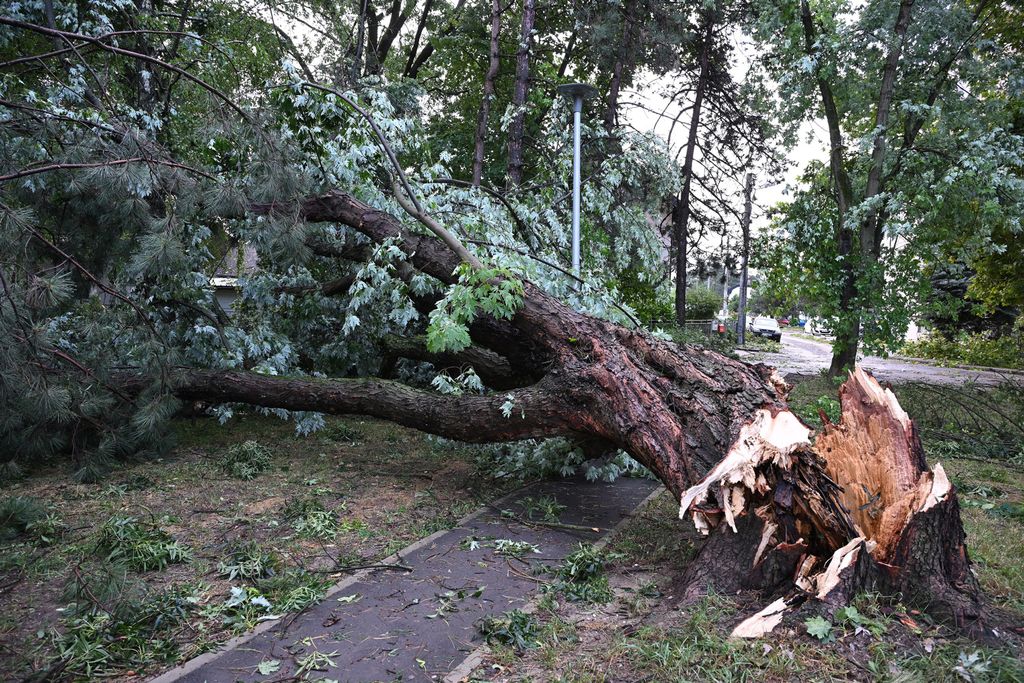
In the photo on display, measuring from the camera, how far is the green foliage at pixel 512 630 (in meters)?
3.21

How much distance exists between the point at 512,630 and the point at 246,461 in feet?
12.8

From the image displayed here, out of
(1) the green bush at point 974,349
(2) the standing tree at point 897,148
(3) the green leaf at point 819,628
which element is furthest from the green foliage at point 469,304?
(1) the green bush at point 974,349

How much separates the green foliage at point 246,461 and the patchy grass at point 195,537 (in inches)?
0.6

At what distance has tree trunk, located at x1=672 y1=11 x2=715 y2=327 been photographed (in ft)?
49.0

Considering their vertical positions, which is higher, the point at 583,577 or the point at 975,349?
the point at 975,349

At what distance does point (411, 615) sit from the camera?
3533 millimetres

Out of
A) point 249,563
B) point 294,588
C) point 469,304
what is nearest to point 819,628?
point 294,588

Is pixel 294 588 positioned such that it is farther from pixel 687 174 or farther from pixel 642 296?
pixel 687 174

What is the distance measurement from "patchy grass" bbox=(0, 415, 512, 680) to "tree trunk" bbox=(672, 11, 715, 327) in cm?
966

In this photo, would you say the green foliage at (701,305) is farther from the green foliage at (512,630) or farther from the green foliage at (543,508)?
the green foliage at (512,630)

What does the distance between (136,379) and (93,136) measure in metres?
2.25

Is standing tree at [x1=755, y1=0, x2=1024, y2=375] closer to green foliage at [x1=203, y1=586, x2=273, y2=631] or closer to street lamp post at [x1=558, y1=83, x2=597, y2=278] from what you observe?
street lamp post at [x1=558, y1=83, x2=597, y2=278]

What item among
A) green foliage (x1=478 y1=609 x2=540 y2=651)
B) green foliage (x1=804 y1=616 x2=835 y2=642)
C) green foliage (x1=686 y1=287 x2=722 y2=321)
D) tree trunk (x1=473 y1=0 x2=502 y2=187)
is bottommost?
green foliage (x1=478 y1=609 x2=540 y2=651)

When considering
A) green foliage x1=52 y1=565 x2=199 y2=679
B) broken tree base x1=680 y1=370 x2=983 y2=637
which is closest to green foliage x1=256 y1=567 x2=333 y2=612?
green foliage x1=52 y1=565 x2=199 y2=679
